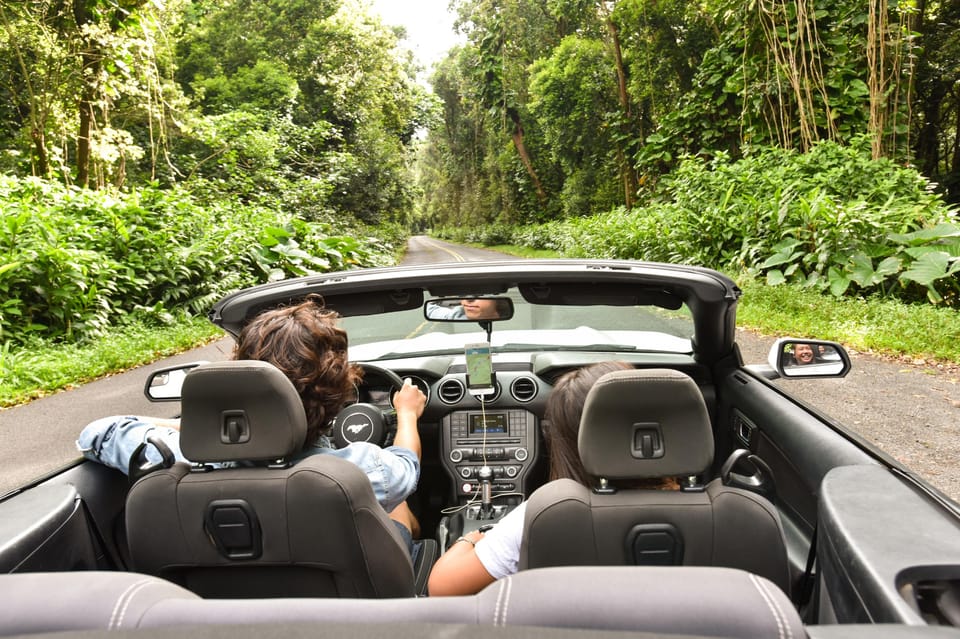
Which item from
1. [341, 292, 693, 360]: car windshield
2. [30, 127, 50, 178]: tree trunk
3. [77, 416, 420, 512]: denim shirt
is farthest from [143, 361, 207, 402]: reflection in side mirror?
[30, 127, 50, 178]: tree trunk

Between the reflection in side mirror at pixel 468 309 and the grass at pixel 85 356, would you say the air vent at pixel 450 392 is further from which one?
the grass at pixel 85 356

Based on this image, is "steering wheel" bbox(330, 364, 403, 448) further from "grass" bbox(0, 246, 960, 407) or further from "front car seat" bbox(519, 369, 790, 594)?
"grass" bbox(0, 246, 960, 407)

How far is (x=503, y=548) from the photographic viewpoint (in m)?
2.01

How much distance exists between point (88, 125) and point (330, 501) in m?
16.2

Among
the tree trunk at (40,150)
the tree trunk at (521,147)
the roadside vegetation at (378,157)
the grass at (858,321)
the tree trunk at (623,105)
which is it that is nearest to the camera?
the grass at (858,321)

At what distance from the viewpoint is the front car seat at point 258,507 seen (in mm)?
1903

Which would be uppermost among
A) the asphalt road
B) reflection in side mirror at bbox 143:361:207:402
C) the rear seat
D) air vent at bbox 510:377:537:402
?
the rear seat

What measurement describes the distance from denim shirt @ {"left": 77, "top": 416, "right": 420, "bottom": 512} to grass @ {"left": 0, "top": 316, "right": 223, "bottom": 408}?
6.54m

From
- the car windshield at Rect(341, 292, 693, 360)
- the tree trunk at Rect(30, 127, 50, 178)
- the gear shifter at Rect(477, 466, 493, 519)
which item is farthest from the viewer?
the tree trunk at Rect(30, 127, 50, 178)

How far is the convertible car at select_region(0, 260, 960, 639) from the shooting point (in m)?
1.08

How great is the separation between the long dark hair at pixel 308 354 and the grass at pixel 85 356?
7.18m

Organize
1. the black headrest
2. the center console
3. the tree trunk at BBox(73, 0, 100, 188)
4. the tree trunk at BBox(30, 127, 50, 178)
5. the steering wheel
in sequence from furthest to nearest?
the tree trunk at BBox(30, 127, 50, 178)
the tree trunk at BBox(73, 0, 100, 188)
the center console
the steering wheel
the black headrest

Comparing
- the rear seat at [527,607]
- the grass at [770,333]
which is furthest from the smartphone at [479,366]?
the grass at [770,333]

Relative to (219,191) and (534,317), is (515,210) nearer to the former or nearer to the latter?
(219,191)
